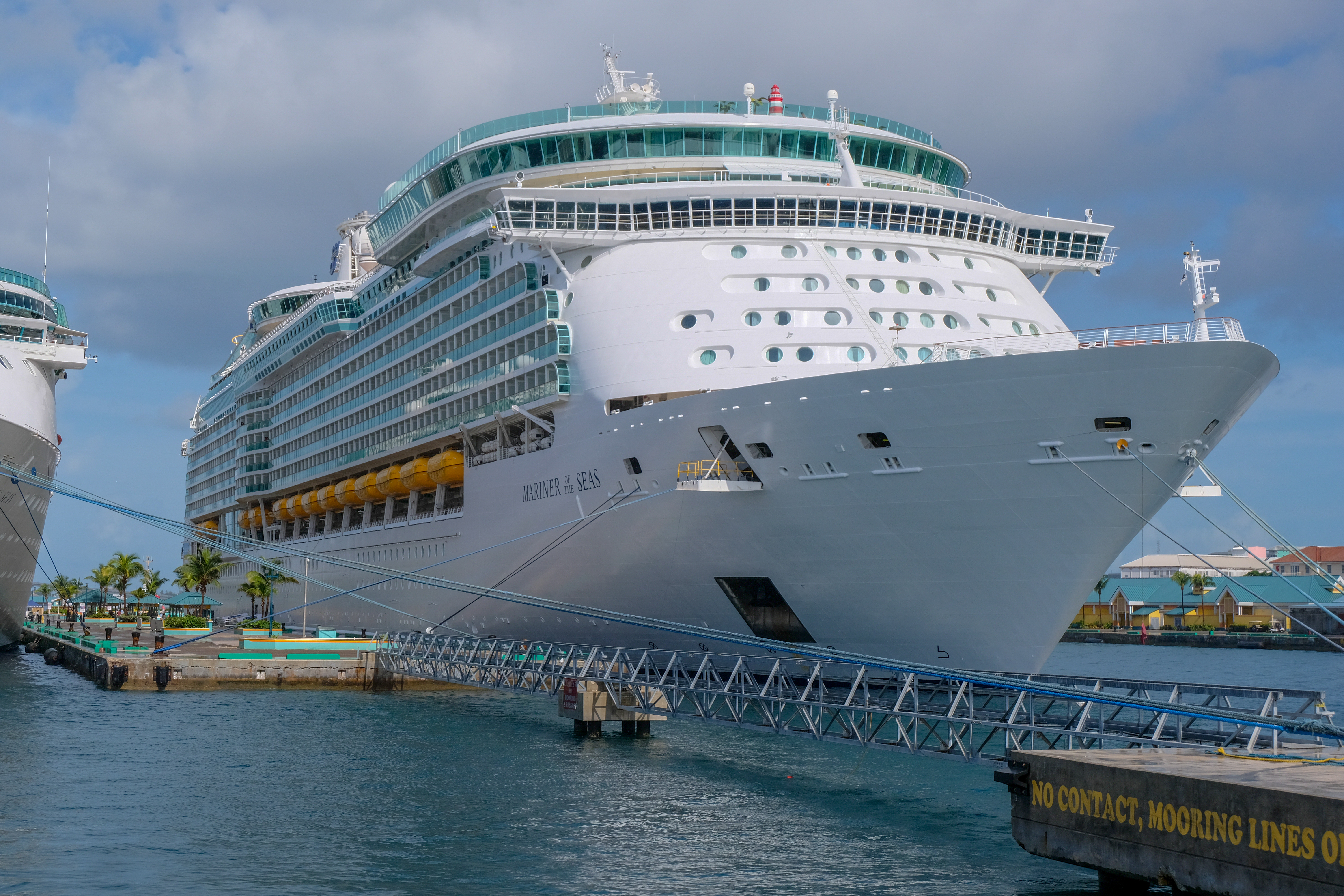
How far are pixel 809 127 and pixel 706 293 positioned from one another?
8879mm

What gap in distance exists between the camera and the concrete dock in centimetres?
1027

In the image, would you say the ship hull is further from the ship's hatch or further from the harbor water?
the harbor water

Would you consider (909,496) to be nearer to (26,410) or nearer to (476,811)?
(476,811)

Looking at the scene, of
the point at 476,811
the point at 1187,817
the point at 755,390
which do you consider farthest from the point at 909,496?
the point at 1187,817

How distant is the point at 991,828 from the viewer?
17.2 metres

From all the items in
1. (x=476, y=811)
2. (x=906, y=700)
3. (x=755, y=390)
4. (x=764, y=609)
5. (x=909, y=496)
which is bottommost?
(x=476, y=811)

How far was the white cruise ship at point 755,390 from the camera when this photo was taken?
839 inches

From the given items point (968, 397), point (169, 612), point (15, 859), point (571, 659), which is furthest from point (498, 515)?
point (169, 612)

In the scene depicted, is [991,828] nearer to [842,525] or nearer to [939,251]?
[842,525]

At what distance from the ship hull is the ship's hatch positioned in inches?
8.6

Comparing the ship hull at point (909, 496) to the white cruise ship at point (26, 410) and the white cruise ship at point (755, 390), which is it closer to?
the white cruise ship at point (755, 390)

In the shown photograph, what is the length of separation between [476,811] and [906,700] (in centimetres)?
864

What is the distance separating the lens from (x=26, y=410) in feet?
122

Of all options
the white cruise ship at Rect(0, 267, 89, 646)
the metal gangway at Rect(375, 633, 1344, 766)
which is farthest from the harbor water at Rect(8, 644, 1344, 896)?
the white cruise ship at Rect(0, 267, 89, 646)
